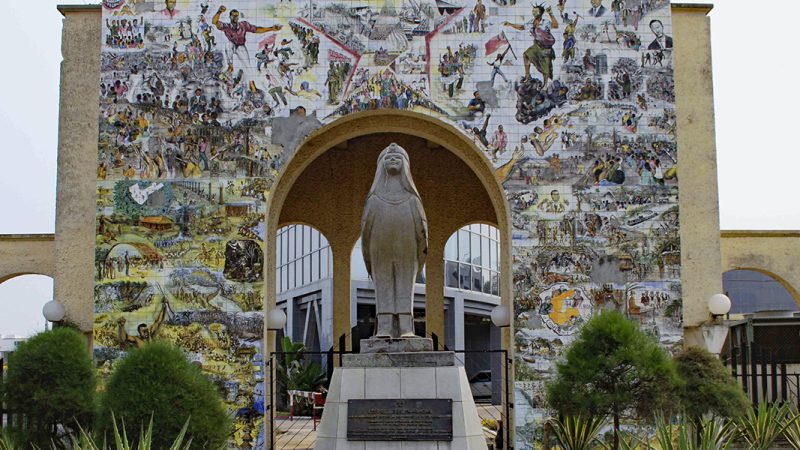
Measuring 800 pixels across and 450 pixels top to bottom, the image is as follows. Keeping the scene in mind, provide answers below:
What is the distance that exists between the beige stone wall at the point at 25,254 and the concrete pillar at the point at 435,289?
7328mm

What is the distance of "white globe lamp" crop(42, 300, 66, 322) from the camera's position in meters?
14.9

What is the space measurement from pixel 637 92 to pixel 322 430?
7.94 metres

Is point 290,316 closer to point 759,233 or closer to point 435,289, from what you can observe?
point 435,289

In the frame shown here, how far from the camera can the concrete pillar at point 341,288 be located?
19.7m

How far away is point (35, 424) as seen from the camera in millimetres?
11078

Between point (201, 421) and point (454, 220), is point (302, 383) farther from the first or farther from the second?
point (201, 421)

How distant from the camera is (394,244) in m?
10.5

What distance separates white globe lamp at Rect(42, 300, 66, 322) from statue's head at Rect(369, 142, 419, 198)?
6.77m

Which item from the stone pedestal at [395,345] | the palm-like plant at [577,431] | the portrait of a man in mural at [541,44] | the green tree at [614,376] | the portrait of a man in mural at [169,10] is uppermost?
the portrait of a man in mural at [169,10]

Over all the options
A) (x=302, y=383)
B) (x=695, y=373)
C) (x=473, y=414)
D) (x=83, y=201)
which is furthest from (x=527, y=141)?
(x=302, y=383)

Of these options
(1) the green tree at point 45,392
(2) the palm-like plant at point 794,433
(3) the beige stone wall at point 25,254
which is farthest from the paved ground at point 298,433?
(2) the palm-like plant at point 794,433

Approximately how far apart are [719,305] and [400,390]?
6.88 metres

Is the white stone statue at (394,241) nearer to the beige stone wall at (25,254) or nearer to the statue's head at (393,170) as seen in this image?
the statue's head at (393,170)

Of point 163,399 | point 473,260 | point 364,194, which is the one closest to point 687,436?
point 163,399
